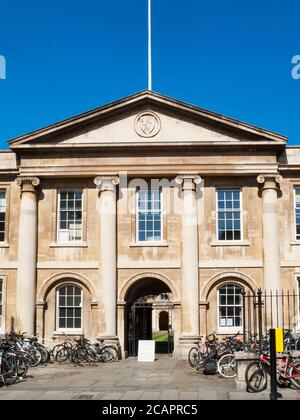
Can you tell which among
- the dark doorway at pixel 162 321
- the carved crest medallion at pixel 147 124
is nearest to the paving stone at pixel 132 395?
the carved crest medallion at pixel 147 124

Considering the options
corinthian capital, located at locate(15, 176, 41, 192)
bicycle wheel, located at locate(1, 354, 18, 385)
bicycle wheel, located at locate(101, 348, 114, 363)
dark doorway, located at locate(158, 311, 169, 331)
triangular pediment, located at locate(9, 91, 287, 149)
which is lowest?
dark doorway, located at locate(158, 311, 169, 331)

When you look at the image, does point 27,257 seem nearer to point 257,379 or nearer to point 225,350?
point 225,350

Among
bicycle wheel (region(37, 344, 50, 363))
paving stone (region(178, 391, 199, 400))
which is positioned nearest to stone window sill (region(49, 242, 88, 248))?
bicycle wheel (region(37, 344, 50, 363))

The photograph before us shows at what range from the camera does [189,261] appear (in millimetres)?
27328

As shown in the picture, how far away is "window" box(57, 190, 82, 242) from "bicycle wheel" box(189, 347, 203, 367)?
747 centimetres

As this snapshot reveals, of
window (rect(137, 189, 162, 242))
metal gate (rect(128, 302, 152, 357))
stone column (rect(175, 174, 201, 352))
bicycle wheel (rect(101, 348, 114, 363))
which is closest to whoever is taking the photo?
bicycle wheel (rect(101, 348, 114, 363))

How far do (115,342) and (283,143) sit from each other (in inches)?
431

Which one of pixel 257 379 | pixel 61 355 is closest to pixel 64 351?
pixel 61 355

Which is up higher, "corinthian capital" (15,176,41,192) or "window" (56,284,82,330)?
"corinthian capital" (15,176,41,192)

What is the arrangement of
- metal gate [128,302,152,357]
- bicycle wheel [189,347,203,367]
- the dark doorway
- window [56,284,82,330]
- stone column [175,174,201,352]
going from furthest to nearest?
1. the dark doorway
2. metal gate [128,302,152,357]
3. window [56,284,82,330]
4. stone column [175,174,201,352]
5. bicycle wheel [189,347,203,367]

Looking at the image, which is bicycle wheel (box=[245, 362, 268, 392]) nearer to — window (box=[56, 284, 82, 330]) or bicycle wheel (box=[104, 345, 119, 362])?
bicycle wheel (box=[104, 345, 119, 362])

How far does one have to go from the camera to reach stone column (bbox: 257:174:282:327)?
26938 millimetres

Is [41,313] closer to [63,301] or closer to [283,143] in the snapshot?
[63,301]
